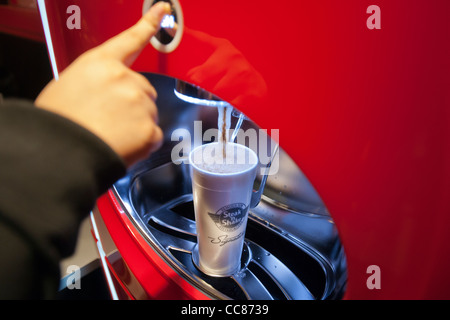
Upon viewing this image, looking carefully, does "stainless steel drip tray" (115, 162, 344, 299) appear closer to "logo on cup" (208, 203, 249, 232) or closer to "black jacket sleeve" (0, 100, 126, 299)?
"logo on cup" (208, 203, 249, 232)

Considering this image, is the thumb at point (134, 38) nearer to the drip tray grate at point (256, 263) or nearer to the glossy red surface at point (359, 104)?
the glossy red surface at point (359, 104)

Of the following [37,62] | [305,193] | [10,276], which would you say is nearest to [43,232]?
[10,276]

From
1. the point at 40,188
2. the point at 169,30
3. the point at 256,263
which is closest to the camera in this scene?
the point at 40,188

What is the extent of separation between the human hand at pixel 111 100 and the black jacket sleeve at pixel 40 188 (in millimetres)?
17

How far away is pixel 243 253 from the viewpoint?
0.53 m

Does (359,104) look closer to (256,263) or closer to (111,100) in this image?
(111,100)

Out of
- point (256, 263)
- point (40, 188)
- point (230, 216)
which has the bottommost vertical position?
point (256, 263)

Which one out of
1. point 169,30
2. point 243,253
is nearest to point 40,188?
point 169,30

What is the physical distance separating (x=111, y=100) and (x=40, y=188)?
94 mm

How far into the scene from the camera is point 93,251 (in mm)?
895

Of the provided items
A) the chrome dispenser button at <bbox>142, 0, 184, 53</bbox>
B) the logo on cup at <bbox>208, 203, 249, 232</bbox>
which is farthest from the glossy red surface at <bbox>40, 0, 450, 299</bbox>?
the logo on cup at <bbox>208, 203, 249, 232</bbox>

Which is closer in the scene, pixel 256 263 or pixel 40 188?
pixel 40 188

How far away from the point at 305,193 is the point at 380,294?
29 cm
